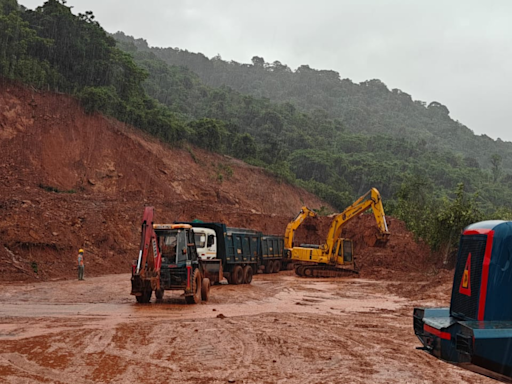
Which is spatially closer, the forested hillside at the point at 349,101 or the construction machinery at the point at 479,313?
the construction machinery at the point at 479,313

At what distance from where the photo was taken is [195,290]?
626 inches

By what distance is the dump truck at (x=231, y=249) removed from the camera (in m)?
22.1

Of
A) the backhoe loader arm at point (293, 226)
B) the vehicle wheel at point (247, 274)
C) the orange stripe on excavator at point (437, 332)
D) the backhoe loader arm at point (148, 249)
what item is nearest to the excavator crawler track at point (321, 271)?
the backhoe loader arm at point (293, 226)

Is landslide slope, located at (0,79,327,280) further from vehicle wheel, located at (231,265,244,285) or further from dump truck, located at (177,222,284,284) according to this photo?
vehicle wheel, located at (231,265,244,285)

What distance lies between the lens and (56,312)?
45.3ft

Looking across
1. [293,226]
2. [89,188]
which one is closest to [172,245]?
[293,226]

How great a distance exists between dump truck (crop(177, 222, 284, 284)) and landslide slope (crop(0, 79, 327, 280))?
7.68m

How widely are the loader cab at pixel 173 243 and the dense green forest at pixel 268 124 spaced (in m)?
19.9

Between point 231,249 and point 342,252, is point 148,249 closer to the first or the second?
point 231,249

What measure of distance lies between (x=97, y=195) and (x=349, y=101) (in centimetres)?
15024

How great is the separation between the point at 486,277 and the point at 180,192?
41.9 metres

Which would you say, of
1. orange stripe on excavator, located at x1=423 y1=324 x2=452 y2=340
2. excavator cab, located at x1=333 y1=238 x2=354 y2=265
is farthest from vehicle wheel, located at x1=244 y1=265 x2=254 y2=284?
orange stripe on excavator, located at x1=423 y1=324 x2=452 y2=340

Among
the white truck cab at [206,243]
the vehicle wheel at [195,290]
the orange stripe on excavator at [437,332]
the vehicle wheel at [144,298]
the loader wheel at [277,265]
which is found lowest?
the loader wheel at [277,265]

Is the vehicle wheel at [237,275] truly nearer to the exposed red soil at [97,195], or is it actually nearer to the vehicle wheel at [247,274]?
the vehicle wheel at [247,274]
